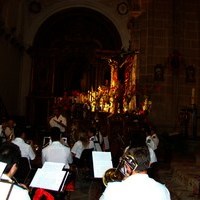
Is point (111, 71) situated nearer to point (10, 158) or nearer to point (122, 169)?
point (122, 169)

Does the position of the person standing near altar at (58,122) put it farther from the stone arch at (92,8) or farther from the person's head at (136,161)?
the person's head at (136,161)

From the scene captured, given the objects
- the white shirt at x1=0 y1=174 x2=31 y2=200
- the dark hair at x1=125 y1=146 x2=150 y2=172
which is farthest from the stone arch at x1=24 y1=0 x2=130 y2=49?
the white shirt at x1=0 y1=174 x2=31 y2=200

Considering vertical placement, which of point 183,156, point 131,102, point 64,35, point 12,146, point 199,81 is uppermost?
point 64,35

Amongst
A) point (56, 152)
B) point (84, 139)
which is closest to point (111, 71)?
point (84, 139)

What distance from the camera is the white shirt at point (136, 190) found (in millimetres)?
2801

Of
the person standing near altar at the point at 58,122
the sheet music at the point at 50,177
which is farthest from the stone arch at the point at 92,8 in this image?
the sheet music at the point at 50,177

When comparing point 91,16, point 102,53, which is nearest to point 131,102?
point 102,53

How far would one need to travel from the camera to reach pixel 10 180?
2.88 meters

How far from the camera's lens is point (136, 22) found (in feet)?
53.1

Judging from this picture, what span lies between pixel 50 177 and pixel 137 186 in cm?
156

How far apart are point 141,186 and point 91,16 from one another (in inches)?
787

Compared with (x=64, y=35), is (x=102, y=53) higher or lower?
lower

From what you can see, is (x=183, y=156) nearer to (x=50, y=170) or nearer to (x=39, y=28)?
(x=50, y=170)

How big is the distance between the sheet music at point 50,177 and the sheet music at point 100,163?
0.98m
